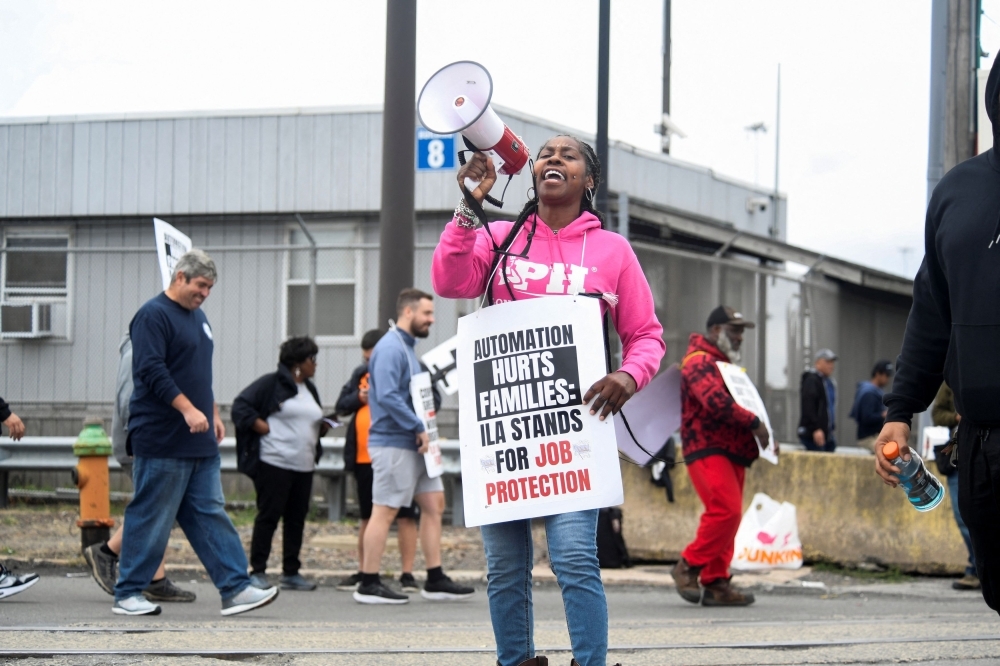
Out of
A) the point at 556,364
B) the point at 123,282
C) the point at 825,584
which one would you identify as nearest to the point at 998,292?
the point at 556,364

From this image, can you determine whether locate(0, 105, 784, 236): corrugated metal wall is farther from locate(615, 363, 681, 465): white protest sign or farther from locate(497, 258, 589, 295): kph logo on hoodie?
locate(497, 258, 589, 295): kph logo on hoodie

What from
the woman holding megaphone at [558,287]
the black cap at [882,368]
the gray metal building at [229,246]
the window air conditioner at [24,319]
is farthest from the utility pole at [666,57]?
the woman holding megaphone at [558,287]

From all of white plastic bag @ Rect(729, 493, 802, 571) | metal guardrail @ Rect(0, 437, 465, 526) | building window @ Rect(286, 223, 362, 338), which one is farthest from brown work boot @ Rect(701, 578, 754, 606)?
building window @ Rect(286, 223, 362, 338)

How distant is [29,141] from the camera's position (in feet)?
51.0

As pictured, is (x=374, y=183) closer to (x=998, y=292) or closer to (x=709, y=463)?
(x=709, y=463)

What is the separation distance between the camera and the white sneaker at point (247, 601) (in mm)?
6625

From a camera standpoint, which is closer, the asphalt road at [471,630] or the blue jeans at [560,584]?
the blue jeans at [560,584]

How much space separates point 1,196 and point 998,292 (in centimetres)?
1486

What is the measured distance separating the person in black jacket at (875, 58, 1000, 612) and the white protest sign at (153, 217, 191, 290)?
460 cm

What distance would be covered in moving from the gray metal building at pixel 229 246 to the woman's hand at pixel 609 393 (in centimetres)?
949

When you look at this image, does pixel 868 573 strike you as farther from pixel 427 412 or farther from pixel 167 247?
pixel 167 247

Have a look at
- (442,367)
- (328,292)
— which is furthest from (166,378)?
(328,292)

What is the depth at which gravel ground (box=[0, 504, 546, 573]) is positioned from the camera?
9.70m

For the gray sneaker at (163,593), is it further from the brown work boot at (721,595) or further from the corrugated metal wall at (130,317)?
the corrugated metal wall at (130,317)
